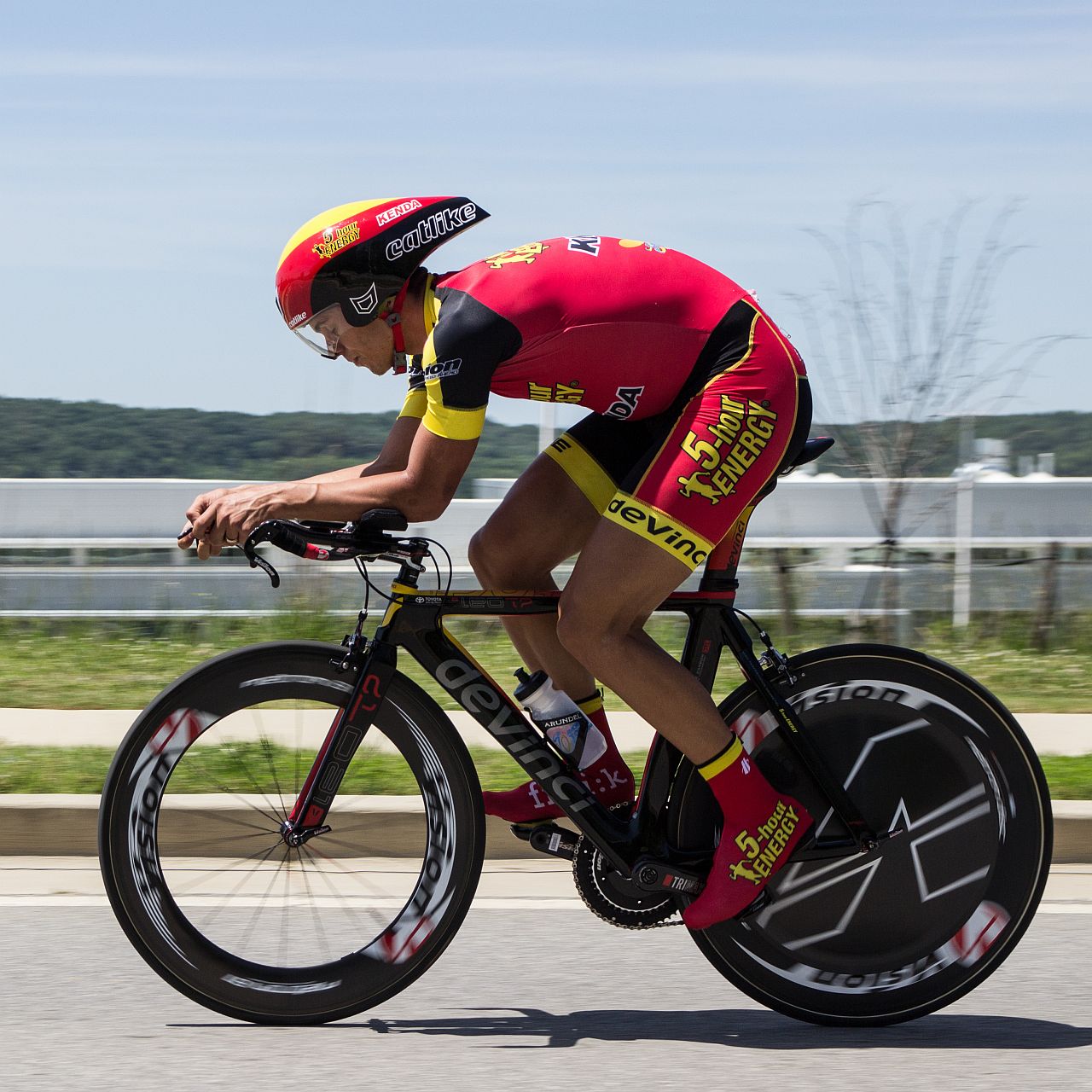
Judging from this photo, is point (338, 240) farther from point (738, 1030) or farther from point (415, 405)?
point (738, 1030)

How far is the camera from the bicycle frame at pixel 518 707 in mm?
3781

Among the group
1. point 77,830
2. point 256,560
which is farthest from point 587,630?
point 77,830

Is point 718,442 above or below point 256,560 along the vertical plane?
above

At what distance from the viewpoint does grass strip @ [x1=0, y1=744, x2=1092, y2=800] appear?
3.92 meters

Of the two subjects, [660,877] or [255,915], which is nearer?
[660,877]

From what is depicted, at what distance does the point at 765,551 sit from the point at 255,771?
6.81 m

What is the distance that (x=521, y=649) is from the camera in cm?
402

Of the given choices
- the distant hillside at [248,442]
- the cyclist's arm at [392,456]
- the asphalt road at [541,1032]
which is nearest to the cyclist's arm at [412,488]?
the cyclist's arm at [392,456]

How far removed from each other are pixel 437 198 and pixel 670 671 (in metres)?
1.18

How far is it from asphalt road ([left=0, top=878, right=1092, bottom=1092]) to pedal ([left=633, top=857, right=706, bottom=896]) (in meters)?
0.35

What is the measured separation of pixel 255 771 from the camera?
13.2 feet

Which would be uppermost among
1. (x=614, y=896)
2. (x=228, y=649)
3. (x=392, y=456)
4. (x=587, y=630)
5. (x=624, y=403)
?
(x=624, y=403)

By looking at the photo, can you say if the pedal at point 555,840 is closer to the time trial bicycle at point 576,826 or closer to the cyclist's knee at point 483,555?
the time trial bicycle at point 576,826

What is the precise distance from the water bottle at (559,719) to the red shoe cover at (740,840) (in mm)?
297
